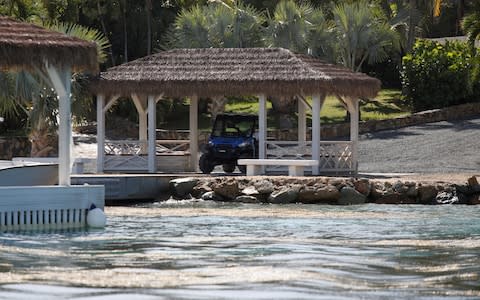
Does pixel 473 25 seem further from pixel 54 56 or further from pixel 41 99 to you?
pixel 54 56

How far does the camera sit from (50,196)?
2261 cm

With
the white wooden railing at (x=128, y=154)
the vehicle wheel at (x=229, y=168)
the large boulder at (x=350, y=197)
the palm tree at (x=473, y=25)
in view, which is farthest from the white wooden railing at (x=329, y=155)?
the palm tree at (x=473, y=25)

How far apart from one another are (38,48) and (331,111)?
29.4 meters

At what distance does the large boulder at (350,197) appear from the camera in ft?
98.6

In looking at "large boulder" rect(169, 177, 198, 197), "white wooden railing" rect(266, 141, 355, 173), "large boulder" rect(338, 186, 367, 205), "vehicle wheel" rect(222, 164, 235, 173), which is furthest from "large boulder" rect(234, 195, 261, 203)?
"vehicle wheel" rect(222, 164, 235, 173)

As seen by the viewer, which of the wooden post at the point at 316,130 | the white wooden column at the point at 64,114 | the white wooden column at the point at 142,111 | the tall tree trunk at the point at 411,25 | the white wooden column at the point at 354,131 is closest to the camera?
the white wooden column at the point at 64,114

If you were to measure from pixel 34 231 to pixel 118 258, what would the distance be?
4701 mm

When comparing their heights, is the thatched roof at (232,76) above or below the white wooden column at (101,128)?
above

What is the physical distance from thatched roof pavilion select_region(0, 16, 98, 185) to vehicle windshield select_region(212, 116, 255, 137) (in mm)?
11187

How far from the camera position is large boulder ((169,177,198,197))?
102ft

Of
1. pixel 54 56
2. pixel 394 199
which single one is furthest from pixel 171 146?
pixel 54 56

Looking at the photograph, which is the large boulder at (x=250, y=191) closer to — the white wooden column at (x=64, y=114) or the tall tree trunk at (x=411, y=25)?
the white wooden column at (x=64, y=114)

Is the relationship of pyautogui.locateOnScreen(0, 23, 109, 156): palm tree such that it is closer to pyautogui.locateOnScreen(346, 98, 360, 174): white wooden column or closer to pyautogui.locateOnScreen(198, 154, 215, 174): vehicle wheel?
pyautogui.locateOnScreen(198, 154, 215, 174): vehicle wheel

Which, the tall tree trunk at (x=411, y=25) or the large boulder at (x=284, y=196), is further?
the tall tree trunk at (x=411, y=25)
